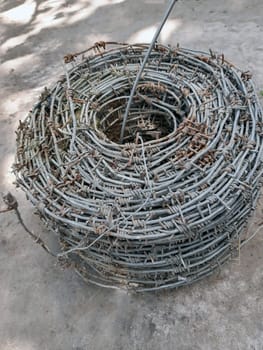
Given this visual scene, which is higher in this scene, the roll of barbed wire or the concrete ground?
the roll of barbed wire

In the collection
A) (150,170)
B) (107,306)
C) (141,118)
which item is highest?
(141,118)

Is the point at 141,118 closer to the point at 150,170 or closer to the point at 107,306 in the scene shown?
the point at 150,170

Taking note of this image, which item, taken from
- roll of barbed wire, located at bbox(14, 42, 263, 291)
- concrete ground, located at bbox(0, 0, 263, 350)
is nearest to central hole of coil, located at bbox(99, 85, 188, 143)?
roll of barbed wire, located at bbox(14, 42, 263, 291)

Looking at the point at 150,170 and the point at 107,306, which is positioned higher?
the point at 150,170

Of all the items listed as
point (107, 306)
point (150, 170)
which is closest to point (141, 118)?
point (150, 170)

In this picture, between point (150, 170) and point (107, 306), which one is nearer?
point (150, 170)

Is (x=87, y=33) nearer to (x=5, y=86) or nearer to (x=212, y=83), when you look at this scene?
(x=5, y=86)

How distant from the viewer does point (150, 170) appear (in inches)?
45.5

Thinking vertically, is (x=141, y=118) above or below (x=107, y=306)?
above

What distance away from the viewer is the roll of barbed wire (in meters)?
1.08

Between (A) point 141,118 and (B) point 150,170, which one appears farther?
(A) point 141,118

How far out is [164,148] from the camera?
121cm

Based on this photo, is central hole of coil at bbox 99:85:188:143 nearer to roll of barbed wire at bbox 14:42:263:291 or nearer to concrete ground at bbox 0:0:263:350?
roll of barbed wire at bbox 14:42:263:291

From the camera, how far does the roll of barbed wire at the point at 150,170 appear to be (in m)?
1.08
